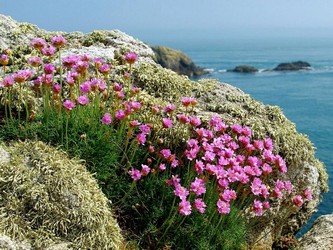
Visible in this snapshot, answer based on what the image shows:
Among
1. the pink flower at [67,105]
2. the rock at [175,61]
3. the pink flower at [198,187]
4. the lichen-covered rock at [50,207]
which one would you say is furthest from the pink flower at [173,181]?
the rock at [175,61]

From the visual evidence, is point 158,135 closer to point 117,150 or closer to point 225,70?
point 117,150

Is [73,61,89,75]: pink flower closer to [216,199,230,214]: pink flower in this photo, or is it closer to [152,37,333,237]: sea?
[216,199,230,214]: pink flower

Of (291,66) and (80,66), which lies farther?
(291,66)

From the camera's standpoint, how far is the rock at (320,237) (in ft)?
20.0

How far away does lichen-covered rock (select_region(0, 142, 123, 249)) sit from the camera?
4199mm

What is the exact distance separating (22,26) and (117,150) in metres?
4.18

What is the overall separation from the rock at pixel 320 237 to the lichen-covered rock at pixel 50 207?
286 cm

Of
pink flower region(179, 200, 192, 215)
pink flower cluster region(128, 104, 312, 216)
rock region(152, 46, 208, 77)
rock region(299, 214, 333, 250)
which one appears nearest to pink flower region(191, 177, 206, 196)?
pink flower cluster region(128, 104, 312, 216)

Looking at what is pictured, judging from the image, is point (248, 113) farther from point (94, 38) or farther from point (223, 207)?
point (94, 38)

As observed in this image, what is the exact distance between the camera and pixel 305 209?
712 cm

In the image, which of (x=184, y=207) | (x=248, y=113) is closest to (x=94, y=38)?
(x=248, y=113)

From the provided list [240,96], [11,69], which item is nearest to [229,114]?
[240,96]

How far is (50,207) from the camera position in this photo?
4301mm

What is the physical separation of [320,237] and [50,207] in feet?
12.3
